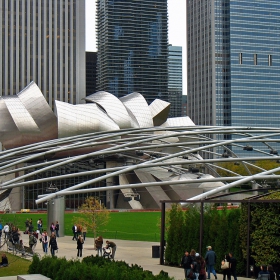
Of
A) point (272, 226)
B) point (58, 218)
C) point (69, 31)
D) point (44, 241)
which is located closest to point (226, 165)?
point (69, 31)

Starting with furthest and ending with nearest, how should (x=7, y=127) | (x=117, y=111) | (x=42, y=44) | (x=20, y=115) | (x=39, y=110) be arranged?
(x=42, y=44) → (x=117, y=111) → (x=39, y=110) → (x=7, y=127) → (x=20, y=115)

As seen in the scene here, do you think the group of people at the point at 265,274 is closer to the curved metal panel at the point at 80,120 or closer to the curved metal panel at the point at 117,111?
the curved metal panel at the point at 80,120

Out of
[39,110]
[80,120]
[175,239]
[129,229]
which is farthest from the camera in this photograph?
[80,120]

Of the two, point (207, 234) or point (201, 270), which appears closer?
point (201, 270)

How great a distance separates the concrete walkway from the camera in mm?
23875

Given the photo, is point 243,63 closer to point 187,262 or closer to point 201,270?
point 187,262

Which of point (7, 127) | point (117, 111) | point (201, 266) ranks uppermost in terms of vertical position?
point (117, 111)

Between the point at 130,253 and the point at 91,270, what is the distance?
12.0 metres

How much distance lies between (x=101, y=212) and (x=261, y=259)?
61.7 feet

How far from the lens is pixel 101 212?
1529 inches

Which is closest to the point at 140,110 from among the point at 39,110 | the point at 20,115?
the point at 39,110

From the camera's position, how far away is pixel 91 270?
17531mm

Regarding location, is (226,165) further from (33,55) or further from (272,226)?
(272,226)

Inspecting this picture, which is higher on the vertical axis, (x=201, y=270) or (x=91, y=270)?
(x=91, y=270)
